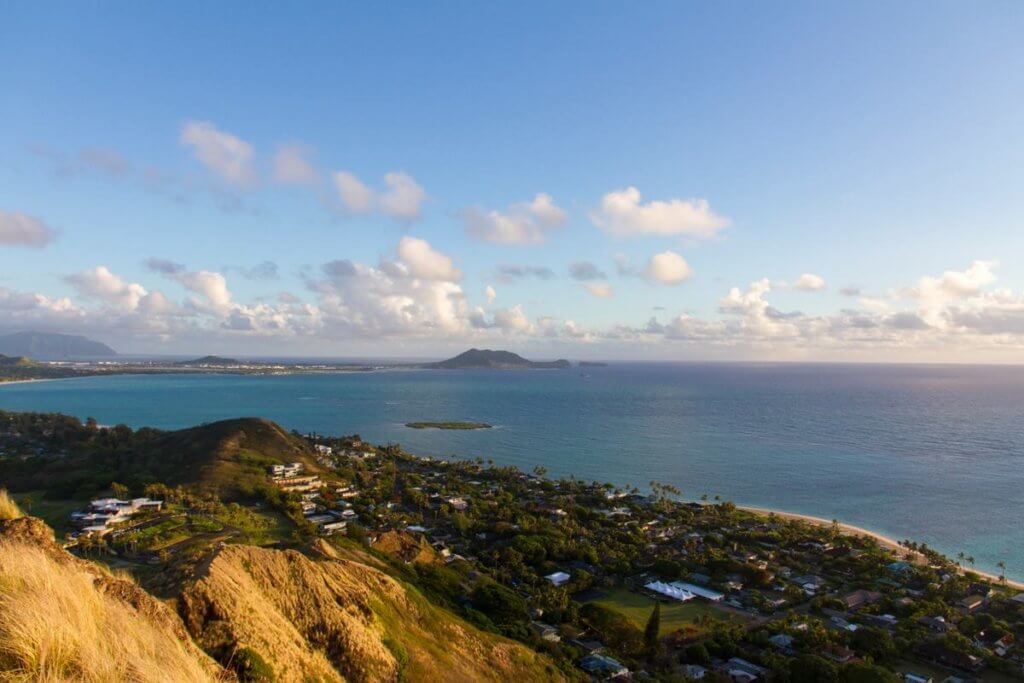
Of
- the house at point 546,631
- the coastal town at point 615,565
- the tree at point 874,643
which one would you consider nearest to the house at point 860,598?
the coastal town at point 615,565

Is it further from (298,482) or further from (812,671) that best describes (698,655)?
(298,482)

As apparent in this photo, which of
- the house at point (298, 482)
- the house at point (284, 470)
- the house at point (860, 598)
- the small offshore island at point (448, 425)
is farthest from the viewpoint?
the small offshore island at point (448, 425)

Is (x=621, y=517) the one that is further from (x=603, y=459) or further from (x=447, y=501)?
(x=603, y=459)

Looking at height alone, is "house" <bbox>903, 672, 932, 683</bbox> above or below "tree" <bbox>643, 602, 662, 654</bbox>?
below

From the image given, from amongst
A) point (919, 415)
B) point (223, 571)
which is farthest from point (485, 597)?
point (919, 415)

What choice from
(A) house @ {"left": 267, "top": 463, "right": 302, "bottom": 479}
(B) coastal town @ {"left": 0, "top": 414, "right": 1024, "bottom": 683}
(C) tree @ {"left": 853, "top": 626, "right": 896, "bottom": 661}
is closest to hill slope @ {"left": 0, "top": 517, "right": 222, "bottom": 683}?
(B) coastal town @ {"left": 0, "top": 414, "right": 1024, "bottom": 683}

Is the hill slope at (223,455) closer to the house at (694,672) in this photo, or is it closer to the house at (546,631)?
the house at (546,631)

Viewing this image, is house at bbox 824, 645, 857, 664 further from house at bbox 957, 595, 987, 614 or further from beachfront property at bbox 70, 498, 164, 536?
beachfront property at bbox 70, 498, 164, 536
